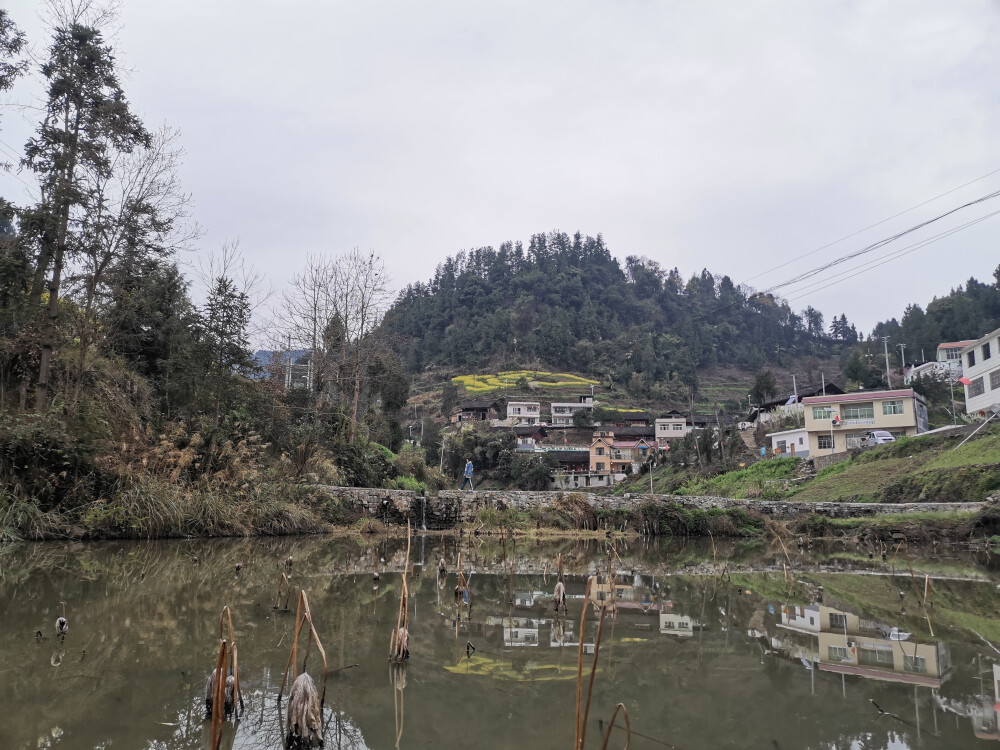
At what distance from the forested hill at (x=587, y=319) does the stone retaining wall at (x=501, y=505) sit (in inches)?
2564

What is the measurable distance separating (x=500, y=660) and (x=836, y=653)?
239cm

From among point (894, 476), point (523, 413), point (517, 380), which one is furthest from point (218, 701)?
point (517, 380)

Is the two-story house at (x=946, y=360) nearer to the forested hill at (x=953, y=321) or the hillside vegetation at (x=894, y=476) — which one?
the forested hill at (x=953, y=321)

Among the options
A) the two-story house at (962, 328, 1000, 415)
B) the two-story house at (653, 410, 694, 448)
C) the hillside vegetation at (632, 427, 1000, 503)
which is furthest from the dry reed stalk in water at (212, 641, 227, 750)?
the two-story house at (653, 410, 694, 448)

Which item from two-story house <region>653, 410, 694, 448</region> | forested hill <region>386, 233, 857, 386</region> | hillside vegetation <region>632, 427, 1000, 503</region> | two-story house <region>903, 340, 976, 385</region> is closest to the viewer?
hillside vegetation <region>632, 427, 1000, 503</region>

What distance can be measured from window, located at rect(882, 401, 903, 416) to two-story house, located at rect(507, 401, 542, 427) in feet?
123

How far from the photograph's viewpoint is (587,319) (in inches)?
4035

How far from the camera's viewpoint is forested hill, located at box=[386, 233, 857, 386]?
9400cm

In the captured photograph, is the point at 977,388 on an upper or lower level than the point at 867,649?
upper

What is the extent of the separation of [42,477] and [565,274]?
108m

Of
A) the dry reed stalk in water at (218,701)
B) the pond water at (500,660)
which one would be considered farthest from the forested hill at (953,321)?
the dry reed stalk in water at (218,701)

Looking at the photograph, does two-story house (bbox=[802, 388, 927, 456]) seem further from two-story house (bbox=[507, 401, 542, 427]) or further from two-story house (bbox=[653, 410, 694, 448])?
two-story house (bbox=[507, 401, 542, 427])

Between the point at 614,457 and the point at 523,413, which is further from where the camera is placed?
the point at 523,413

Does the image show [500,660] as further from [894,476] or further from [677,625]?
[894,476]
